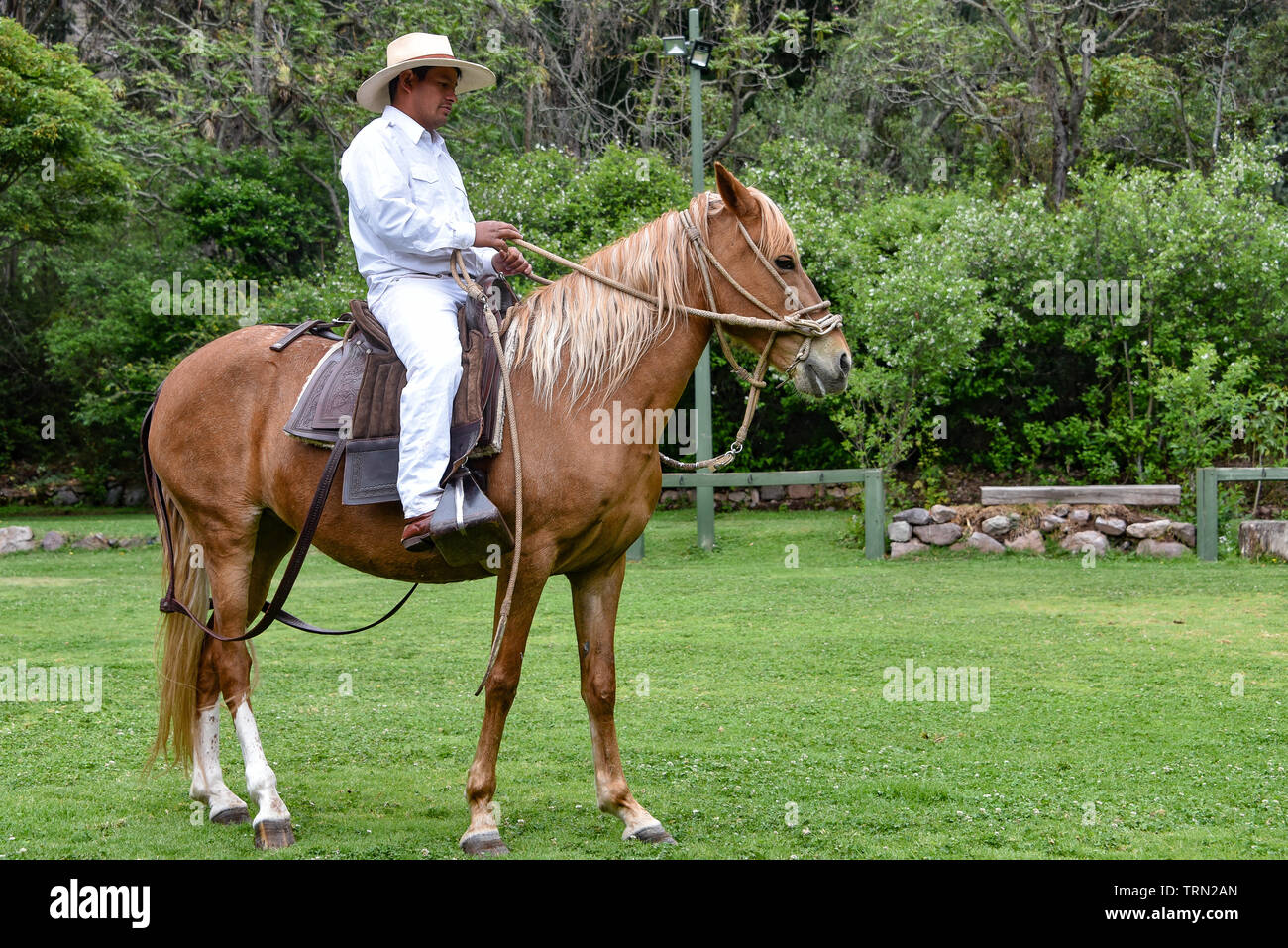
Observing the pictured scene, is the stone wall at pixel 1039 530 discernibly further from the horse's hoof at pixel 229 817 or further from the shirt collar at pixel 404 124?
the shirt collar at pixel 404 124

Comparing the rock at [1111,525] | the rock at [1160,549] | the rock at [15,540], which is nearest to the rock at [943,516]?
the rock at [1111,525]

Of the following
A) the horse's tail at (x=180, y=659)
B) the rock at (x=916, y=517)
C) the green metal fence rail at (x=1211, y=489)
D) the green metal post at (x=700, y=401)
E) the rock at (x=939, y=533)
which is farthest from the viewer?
the green metal post at (x=700, y=401)

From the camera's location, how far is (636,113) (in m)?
25.0

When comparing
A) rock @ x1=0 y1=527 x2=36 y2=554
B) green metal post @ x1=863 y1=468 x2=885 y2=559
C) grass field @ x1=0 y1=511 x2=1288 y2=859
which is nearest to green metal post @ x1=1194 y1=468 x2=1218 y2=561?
grass field @ x1=0 y1=511 x2=1288 y2=859

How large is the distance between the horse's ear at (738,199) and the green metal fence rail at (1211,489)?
9.69 meters

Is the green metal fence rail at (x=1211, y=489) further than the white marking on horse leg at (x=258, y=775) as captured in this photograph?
Yes

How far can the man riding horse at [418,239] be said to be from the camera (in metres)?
4.16

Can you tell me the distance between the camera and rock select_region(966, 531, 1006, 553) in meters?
13.2

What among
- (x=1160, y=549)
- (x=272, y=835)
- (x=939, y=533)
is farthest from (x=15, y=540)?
(x=1160, y=549)

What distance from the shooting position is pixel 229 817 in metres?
4.73

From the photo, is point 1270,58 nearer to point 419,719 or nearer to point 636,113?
point 636,113

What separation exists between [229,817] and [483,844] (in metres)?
1.24

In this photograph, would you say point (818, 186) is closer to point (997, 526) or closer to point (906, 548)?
point (997, 526)
